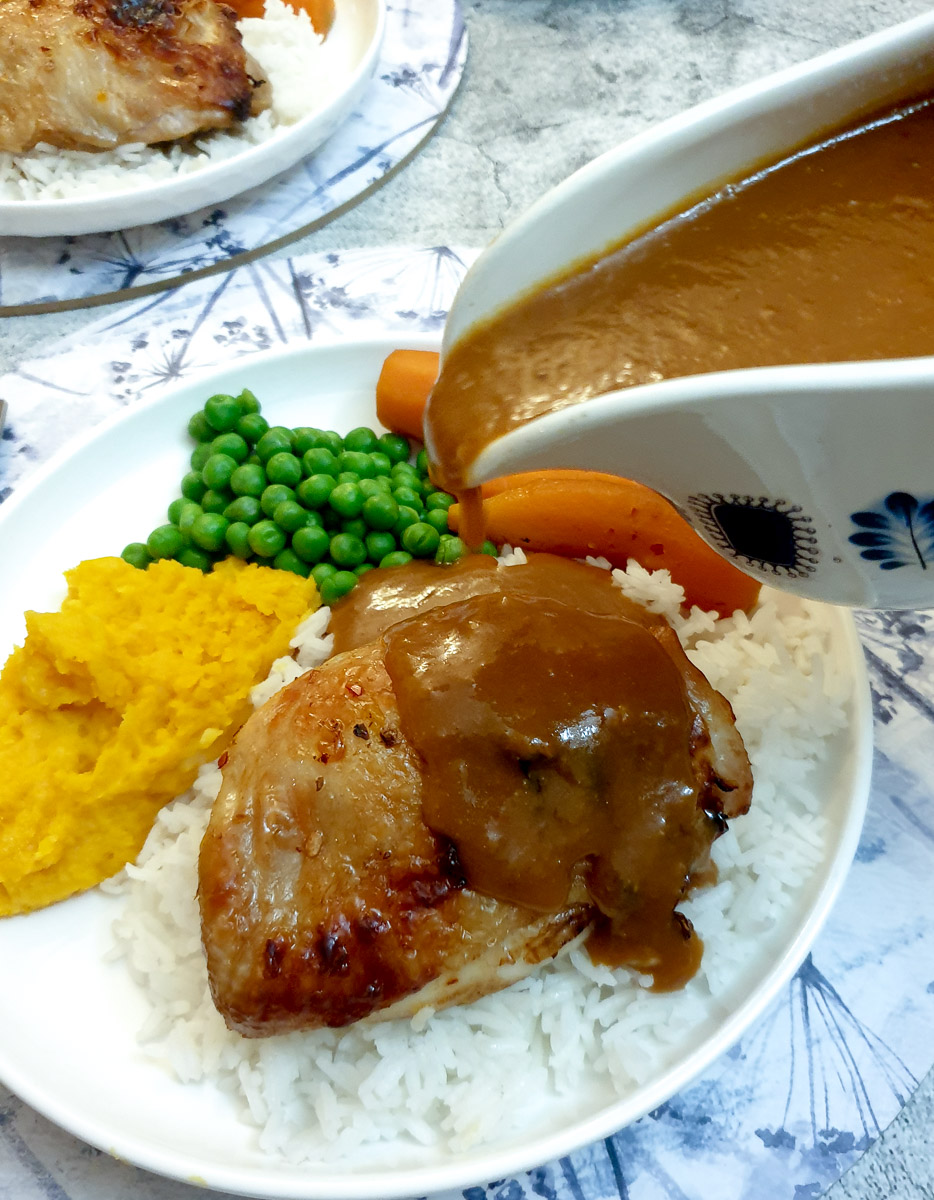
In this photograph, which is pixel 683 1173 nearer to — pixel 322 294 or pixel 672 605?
pixel 672 605

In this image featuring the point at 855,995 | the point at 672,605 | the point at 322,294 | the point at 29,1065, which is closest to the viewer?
the point at 29,1065

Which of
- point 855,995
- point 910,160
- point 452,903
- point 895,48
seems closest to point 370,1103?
point 452,903

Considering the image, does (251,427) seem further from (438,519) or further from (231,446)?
(438,519)

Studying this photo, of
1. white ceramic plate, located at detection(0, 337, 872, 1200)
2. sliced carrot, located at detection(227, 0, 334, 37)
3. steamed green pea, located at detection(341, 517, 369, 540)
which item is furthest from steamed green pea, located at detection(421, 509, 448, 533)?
sliced carrot, located at detection(227, 0, 334, 37)

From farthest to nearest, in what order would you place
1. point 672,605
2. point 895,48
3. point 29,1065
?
point 672,605 → point 29,1065 → point 895,48

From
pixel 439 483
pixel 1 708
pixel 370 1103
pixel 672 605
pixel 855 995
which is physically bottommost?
pixel 855 995

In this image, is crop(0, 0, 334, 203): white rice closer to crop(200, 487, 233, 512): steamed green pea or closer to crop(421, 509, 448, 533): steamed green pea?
crop(200, 487, 233, 512): steamed green pea

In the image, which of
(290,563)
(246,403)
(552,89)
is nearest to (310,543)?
(290,563)
